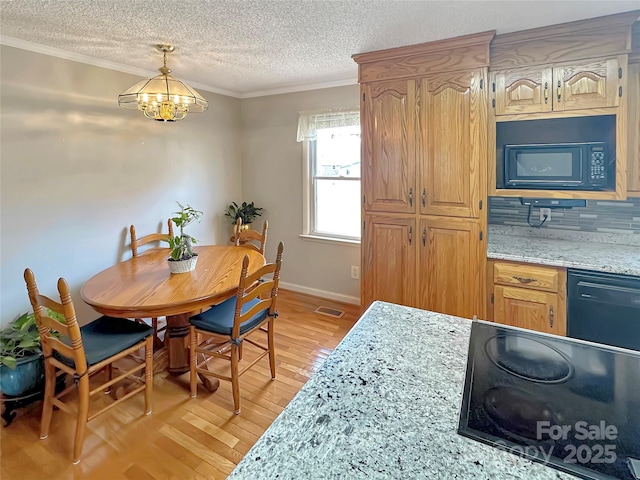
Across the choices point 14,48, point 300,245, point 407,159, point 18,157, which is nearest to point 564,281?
point 407,159

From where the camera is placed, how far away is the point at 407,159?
2.58 m

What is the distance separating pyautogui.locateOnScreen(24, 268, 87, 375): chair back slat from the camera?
66.1 inches

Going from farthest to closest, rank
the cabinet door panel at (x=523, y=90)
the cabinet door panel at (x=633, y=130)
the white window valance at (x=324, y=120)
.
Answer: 1. the white window valance at (x=324, y=120)
2. the cabinet door panel at (x=523, y=90)
3. the cabinet door panel at (x=633, y=130)

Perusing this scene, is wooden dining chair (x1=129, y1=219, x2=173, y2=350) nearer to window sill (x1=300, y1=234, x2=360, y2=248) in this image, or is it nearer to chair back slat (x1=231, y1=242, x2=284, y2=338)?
chair back slat (x1=231, y1=242, x2=284, y2=338)

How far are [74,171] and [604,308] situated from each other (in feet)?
12.2

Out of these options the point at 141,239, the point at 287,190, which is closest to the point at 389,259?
the point at 287,190

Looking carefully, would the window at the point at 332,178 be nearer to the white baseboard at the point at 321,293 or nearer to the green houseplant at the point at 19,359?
the white baseboard at the point at 321,293

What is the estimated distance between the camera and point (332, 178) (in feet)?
12.6

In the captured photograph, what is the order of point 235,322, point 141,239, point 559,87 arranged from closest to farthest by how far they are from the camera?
point 235,322, point 559,87, point 141,239

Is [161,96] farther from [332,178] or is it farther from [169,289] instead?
[332,178]

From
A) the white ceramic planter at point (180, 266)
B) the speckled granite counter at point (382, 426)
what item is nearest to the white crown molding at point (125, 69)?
the white ceramic planter at point (180, 266)

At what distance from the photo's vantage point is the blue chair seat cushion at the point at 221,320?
2150 mm

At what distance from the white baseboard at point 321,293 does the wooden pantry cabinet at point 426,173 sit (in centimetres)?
102

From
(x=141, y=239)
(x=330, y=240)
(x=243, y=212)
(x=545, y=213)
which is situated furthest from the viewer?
(x=243, y=212)
